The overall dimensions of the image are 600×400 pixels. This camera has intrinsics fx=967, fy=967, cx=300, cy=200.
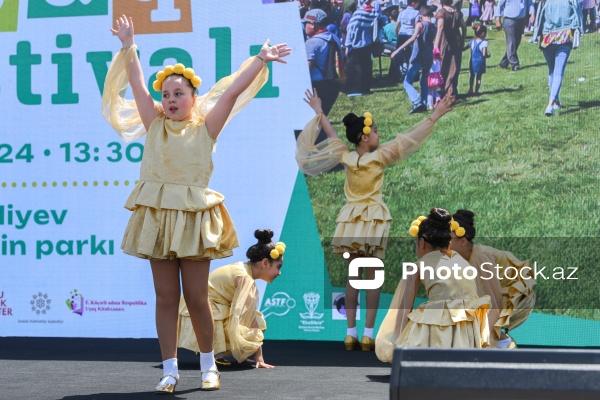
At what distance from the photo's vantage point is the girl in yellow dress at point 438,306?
3744 mm

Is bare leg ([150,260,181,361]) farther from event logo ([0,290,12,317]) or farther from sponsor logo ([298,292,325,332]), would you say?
event logo ([0,290,12,317])

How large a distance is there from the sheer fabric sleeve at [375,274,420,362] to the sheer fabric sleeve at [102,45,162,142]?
122 centimetres

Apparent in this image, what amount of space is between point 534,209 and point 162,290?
250 centimetres

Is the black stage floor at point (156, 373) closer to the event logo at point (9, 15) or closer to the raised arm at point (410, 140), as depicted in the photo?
the raised arm at point (410, 140)

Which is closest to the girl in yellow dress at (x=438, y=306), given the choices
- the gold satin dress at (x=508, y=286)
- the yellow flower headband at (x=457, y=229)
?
the yellow flower headband at (x=457, y=229)

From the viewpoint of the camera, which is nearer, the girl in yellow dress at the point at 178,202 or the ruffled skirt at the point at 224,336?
the girl in yellow dress at the point at 178,202

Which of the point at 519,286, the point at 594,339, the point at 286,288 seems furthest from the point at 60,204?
the point at 594,339

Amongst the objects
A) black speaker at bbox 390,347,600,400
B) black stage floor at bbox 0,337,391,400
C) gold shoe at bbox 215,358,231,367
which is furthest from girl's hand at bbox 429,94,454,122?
black speaker at bbox 390,347,600,400

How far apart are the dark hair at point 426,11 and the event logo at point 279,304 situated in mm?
1804

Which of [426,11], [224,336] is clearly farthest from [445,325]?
[426,11]

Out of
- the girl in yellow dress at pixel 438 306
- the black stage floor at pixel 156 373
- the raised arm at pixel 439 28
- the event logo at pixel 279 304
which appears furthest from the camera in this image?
the event logo at pixel 279 304

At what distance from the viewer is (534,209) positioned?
207 inches

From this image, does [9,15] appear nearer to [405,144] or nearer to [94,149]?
[94,149]

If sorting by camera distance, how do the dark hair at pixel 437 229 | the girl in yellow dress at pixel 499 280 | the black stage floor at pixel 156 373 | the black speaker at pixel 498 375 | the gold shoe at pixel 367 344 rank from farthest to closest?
the gold shoe at pixel 367 344, the girl in yellow dress at pixel 499 280, the dark hair at pixel 437 229, the black stage floor at pixel 156 373, the black speaker at pixel 498 375
